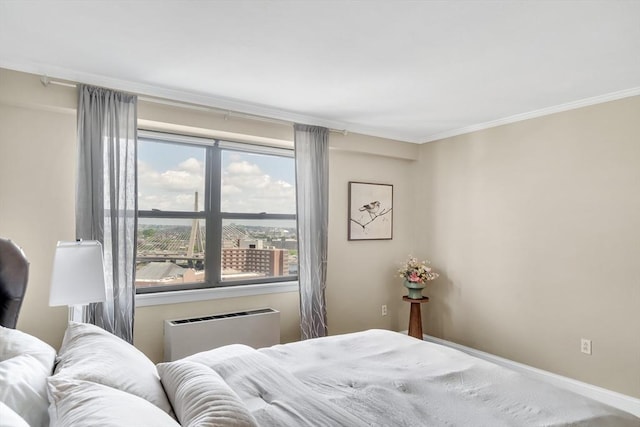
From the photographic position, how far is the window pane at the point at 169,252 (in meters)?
3.39

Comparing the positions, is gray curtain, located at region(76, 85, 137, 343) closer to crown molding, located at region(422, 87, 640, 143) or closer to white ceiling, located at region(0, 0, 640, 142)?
white ceiling, located at region(0, 0, 640, 142)

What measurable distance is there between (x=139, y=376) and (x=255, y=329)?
76.1 inches

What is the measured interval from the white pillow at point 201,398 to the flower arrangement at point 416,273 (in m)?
3.01

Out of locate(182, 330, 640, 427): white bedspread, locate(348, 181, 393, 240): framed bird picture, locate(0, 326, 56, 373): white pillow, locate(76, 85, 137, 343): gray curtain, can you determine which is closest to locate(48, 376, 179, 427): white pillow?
locate(0, 326, 56, 373): white pillow

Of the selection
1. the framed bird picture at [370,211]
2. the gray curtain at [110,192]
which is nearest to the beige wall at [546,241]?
the framed bird picture at [370,211]

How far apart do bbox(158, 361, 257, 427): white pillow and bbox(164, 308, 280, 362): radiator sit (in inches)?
57.7

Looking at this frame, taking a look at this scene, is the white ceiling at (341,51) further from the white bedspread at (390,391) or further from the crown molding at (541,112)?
the white bedspread at (390,391)

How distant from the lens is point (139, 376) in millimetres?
1568

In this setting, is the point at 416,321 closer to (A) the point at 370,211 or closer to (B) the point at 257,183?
(A) the point at 370,211

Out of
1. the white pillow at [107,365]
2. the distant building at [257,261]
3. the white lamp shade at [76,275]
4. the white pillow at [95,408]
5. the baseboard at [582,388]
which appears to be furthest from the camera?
the distant building at [257,261]

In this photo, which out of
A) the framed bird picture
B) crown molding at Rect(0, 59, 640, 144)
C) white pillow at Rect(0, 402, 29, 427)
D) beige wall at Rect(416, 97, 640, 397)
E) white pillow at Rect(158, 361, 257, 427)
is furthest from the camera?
the framed bird picture

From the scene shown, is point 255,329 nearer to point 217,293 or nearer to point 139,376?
point 217,293

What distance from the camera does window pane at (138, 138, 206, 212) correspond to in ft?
11.1

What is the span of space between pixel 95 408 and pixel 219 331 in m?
2.22
